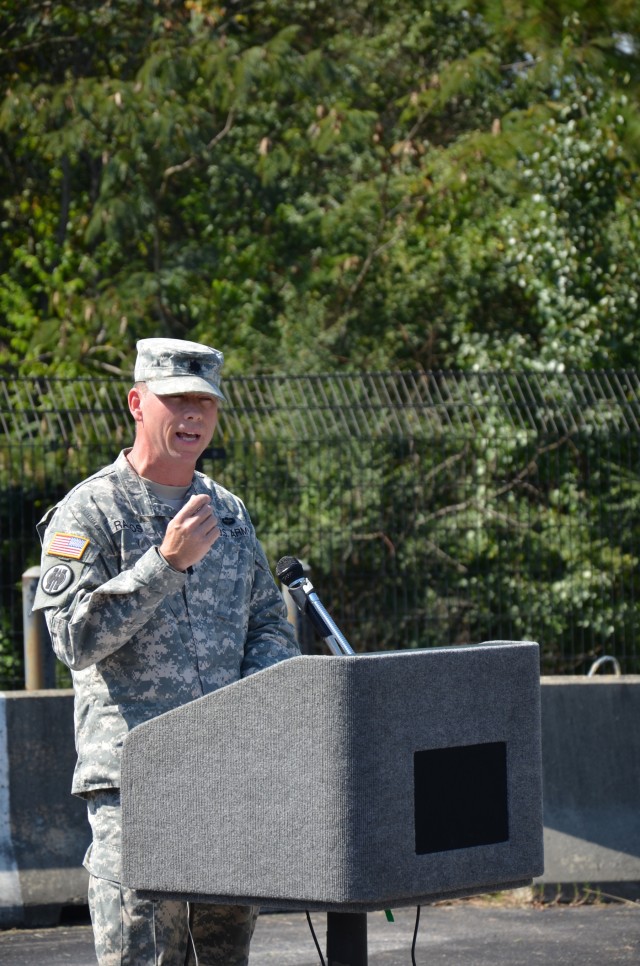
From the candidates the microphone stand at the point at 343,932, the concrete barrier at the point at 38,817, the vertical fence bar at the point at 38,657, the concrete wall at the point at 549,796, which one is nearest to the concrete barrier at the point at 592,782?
the concrete wall at the point at 549,796

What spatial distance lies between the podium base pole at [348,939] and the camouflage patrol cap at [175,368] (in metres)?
1.19

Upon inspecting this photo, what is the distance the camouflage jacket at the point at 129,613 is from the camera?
3.06m

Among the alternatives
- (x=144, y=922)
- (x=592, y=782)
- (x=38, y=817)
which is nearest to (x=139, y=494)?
(x=144, y=922)

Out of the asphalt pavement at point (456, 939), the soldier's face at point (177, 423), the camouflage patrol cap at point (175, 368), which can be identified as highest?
the camouflage patrol cap at point (175, 368)

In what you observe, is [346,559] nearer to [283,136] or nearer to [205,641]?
[205,641]

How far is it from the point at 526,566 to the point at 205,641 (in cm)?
598

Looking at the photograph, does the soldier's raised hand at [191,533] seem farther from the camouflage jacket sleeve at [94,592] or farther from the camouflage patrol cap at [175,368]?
the camouflage patrol cap at [175,368]

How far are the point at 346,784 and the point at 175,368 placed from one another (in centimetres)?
122

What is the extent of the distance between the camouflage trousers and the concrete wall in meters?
3.35

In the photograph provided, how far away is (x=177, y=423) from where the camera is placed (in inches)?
129

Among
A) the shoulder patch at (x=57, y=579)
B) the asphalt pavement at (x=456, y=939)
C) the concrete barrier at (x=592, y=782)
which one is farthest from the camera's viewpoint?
the concrete barrier at (x=592, y=782)

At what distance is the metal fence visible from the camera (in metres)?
8.56

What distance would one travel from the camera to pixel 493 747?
105 inches

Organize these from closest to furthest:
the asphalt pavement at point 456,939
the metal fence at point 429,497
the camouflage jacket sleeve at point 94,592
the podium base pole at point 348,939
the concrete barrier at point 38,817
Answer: the podium base pole at point 348,939 → the camouflage jacket sleeve at point 94,592 → the asphalt pavement at point 456,939 → the concrete barrier at point 38,817 → the metal fence at point 429,497
